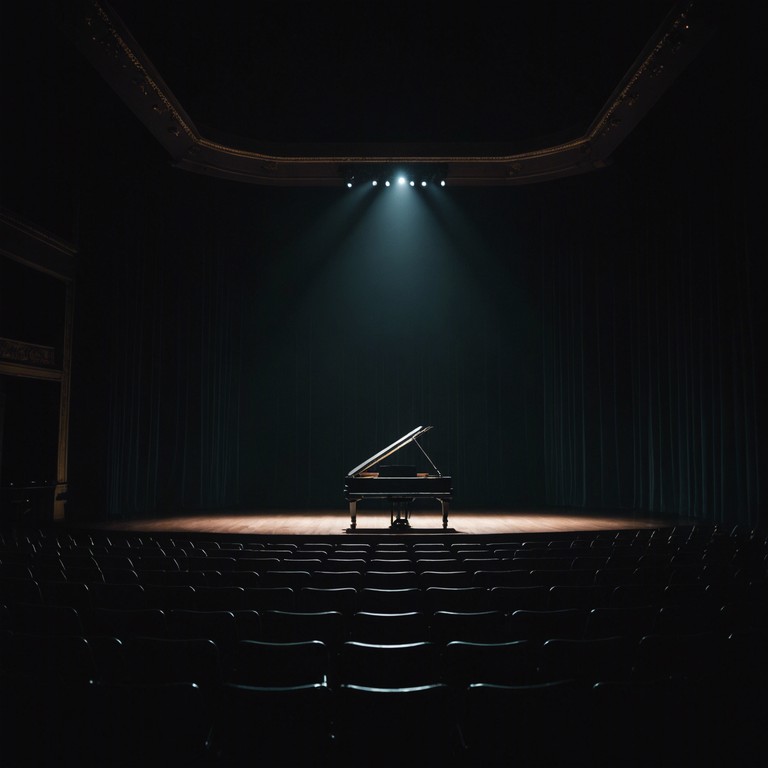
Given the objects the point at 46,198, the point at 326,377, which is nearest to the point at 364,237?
the point at 326,377

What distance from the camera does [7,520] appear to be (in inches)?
491

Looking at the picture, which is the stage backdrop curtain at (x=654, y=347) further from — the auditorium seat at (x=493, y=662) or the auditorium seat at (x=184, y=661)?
the auditorium seat at (x=184, y=661)

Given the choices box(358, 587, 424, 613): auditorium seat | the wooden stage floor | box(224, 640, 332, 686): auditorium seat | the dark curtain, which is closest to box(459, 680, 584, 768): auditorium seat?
box(224, 640, 332, 686): auditorium seat

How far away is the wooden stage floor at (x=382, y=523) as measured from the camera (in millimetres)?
11453

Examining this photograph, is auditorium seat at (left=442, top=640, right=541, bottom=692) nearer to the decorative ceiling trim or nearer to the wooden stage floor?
the wooden stage floor

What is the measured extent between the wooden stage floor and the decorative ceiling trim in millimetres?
7956

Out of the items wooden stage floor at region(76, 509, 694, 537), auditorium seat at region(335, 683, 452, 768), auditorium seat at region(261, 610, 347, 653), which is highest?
wooden stage floor at region(76, 509, 694, 537)

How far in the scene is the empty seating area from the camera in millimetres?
2506

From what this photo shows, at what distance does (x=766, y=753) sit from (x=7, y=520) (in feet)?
42.5

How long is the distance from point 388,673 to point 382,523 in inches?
395

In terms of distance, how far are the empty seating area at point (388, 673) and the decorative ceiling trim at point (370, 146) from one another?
30.4 feet

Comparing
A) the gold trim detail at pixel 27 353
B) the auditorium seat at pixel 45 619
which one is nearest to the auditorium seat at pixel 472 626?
the auditorium seat at pixel 45 619

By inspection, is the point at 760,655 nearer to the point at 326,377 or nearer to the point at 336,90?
the point at 336,90

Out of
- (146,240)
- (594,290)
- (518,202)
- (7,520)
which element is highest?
(518,202)
